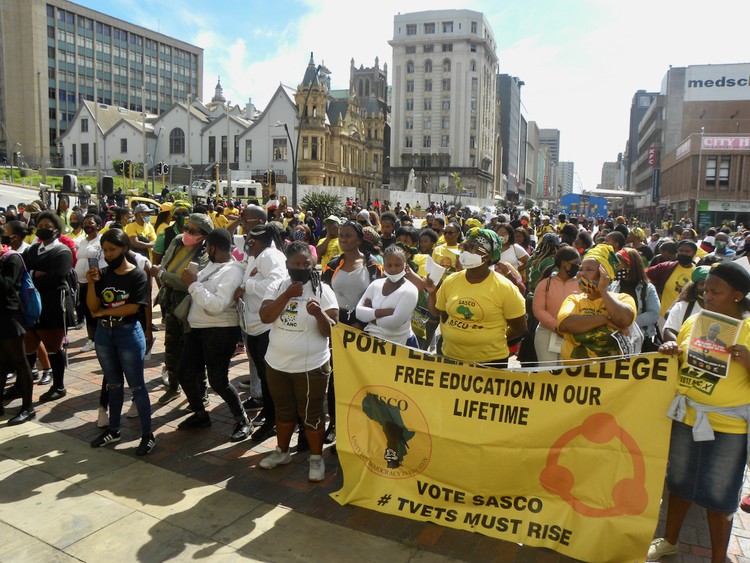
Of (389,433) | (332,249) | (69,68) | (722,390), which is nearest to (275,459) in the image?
(389,433)

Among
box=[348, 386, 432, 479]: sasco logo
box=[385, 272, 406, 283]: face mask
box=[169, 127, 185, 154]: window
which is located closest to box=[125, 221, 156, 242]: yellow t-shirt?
box=[385, 272, 406, 283]: face mask

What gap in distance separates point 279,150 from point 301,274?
7054 cm

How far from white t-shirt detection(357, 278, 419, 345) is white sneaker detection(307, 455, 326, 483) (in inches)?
43.7

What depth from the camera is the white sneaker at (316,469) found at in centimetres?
486

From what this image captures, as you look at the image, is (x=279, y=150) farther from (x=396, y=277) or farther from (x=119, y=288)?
(x=396, y=277)

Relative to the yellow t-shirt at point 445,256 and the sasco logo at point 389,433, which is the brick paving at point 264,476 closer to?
the sasco logo at point 389,433

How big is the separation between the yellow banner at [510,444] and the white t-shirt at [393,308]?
0.73 meters

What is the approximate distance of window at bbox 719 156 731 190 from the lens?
54094 mm

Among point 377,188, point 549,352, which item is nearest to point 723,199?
point 377,188

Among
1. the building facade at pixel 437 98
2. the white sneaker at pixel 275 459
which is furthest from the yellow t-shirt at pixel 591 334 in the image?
the building facade at pixel 437 98

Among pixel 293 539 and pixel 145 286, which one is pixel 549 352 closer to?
pixel 293 539

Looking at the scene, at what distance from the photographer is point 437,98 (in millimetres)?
98812

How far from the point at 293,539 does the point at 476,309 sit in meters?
2.04

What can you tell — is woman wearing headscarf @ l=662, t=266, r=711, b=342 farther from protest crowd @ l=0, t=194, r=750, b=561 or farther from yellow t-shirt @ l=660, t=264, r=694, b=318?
yellow t-shirt @ l=660, t=264, r=694, b=318
